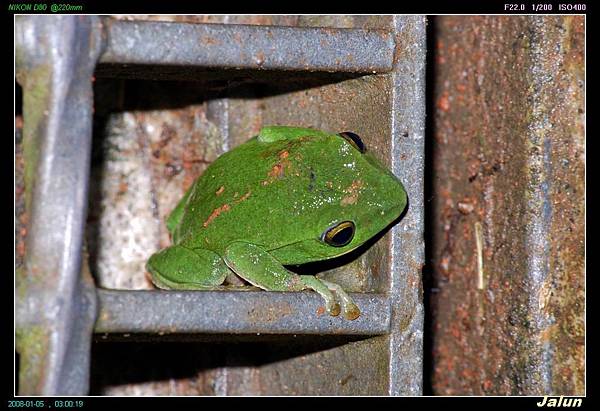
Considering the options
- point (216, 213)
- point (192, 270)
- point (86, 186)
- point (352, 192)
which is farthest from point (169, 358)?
point (86, 186)

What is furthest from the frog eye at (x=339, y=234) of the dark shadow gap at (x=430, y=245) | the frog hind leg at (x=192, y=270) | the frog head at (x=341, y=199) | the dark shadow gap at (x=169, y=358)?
the dark shadow gap at (x=430, y=245)

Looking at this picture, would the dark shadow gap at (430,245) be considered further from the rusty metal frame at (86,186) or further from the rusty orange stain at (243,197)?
the rusty orange stain at (243,197)

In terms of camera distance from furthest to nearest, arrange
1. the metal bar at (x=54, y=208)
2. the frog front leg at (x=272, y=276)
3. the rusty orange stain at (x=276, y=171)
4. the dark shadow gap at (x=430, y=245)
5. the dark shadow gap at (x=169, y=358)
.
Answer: the dark shadow gap at (x=430, y=245), the dark shadow gap at (x=169, y=358), the rusty orange stain at (x=276, y=171), the frog front leg at (x=272, y=276), the metal bar at (x=54, y=208)

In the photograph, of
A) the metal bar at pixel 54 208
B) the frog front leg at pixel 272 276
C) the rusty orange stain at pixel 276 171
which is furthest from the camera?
the rusty orange stain at pixel 276 171

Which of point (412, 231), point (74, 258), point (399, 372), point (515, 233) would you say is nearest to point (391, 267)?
point (412, 231)

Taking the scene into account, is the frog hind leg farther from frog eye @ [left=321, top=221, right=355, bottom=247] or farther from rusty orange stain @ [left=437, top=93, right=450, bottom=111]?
rusty orange stain @ [left=437, top=93, right=450, bottom=111]
